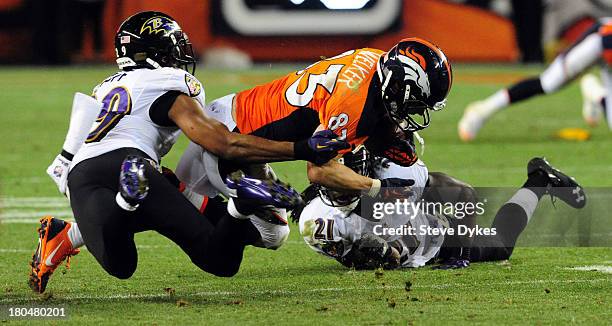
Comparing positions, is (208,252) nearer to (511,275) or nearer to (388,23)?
(511,275)

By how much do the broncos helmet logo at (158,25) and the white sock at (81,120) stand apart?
1.34 ft

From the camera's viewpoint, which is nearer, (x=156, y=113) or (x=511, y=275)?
(x=156, y=113)

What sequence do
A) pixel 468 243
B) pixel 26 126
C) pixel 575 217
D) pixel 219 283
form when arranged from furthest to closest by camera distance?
pixel 26 126 → pixel 575 217 → pixel 468 243 → pixel 219 283

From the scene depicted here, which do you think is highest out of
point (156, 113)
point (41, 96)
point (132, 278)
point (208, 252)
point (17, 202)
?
point (156, 113)

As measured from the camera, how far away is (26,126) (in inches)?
522

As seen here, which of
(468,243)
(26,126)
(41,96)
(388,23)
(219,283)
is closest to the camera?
(219,283)

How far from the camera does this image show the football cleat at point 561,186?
20.6 feet

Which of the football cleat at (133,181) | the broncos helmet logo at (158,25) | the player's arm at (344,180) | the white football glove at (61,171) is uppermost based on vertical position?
the broncos helmet logo at (158,25)

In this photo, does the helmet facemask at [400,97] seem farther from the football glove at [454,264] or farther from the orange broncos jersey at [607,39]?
the orange broncos jersey at [607,39]

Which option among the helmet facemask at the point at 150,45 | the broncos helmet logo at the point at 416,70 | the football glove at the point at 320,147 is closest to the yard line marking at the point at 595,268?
the broncos helmet logo at the point at 416,70

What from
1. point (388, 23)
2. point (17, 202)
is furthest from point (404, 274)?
point (388, 23)

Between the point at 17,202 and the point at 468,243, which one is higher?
the point at 468,243

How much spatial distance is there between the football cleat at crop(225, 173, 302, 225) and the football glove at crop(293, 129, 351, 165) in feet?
0.99

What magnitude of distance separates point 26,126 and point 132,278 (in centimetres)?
791
